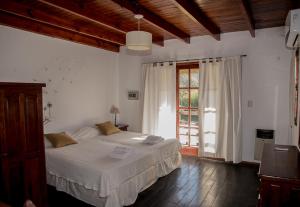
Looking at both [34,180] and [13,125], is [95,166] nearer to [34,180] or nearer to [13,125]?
[34,180]

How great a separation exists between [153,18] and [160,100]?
2.08 m

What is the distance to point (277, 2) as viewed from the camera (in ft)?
9.50

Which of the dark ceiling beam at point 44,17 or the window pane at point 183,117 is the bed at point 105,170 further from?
the dark ceiling beam at point 44,17

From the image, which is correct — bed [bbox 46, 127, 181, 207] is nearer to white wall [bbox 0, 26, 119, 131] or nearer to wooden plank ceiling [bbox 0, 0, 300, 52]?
white wall [bbox 0, 26, 119, 131]

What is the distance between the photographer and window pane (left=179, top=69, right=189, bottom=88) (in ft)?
16.0

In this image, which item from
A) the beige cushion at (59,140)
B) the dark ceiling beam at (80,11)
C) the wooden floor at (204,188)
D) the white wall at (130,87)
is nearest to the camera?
the dark ceiling beam at (80,11)

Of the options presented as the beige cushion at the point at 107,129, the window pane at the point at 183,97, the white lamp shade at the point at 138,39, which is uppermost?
the white lamp shade at the point at 138,39

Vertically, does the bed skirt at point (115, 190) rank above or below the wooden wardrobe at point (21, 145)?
below

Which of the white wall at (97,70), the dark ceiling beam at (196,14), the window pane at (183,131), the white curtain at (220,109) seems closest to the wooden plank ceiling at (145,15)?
the dark ceiling beam at (196,14)

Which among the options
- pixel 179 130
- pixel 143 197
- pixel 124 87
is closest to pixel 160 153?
pixel 143 197

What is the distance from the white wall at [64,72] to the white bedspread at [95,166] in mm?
1036

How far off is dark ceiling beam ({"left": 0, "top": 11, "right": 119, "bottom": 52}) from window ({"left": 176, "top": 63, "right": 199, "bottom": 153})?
192 centimetres

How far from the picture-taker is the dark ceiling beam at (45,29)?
3.32 metres

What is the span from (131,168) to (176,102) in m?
2.41
